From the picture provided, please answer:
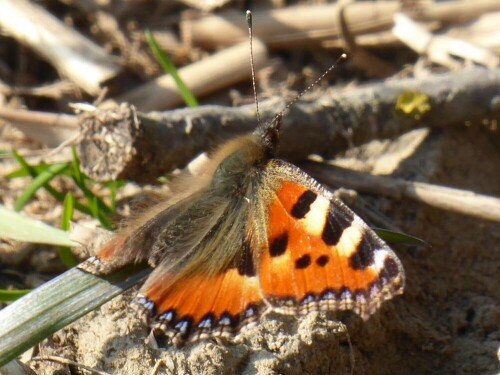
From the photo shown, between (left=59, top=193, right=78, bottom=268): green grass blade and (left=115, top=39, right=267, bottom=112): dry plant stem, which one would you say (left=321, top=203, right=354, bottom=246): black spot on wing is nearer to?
(left=59, top=193, right=78, bottom=268): green grass blade

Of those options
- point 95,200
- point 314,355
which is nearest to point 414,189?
point 314,355

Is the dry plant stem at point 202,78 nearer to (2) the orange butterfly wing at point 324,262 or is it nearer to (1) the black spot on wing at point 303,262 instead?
(2) the orange butterfly wing at point 324,262

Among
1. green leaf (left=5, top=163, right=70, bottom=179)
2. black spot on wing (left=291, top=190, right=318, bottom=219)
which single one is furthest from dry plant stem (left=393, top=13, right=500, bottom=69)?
green leaf (left=5, top=163, right=70, bottom=179)

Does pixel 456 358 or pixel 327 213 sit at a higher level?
pixel 327 213

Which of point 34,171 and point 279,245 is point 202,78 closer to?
point 34,171

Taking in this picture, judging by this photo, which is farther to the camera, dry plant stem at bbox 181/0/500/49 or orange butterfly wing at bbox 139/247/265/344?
dry plant stem at bbox 181/0/500/49

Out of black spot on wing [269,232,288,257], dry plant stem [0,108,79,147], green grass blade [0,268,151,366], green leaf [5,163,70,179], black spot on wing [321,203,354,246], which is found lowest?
green grass blade [0,268,151,366]

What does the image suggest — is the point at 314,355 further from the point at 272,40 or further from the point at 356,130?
the point at 272,40
